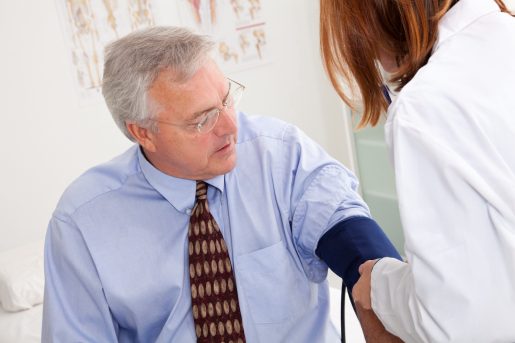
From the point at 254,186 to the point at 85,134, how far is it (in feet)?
6.41

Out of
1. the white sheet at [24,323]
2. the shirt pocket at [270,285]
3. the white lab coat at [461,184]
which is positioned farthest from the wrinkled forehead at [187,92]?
the white sheet at [24,323]

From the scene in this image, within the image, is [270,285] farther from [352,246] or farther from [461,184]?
[461,184]

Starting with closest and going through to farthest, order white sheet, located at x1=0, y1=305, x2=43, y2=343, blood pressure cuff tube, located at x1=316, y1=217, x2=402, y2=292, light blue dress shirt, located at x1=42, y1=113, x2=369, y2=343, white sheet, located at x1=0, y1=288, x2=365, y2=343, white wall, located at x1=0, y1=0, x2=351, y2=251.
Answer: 1. blood pressure cuff tube, located at x1=316, y1=217, x2=402, y2=292
2. light blue dress shirt, located at x1=42, y1=113, x2=369, y2=343
3. white sheet, located at x1=0, y1=288, x2=365, y2=343
4. white sheet, located at x1=0, y1=305, x2=43, y2=343
5. white wall, located at x1=0, y1=0, x2=351, y2=251

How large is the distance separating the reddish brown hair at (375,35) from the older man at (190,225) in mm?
472

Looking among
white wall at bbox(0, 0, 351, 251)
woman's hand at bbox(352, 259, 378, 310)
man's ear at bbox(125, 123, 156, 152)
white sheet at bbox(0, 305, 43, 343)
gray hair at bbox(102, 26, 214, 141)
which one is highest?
gray hair at bbox(102, 26, 214, 141)

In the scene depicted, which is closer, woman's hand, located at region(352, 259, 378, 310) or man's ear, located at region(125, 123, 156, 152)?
woman's hand, located at region(352, 259, 378, 310)

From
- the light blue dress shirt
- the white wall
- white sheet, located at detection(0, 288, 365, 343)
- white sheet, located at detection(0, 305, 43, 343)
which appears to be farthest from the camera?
the white wall

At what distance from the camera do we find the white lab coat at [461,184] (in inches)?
36.8

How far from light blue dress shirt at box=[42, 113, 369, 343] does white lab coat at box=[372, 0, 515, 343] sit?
0.60m

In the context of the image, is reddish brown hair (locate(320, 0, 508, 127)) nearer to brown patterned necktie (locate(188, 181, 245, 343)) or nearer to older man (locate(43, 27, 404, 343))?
older man (locate(43, 27, 404, 343))

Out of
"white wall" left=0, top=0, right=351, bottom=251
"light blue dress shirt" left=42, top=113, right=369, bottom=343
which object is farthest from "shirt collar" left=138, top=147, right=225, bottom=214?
"white wall" left=0, top=0, right=351, bottom=251

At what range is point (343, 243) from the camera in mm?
1525

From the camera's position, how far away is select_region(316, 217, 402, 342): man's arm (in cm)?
150

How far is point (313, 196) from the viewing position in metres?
1.62
